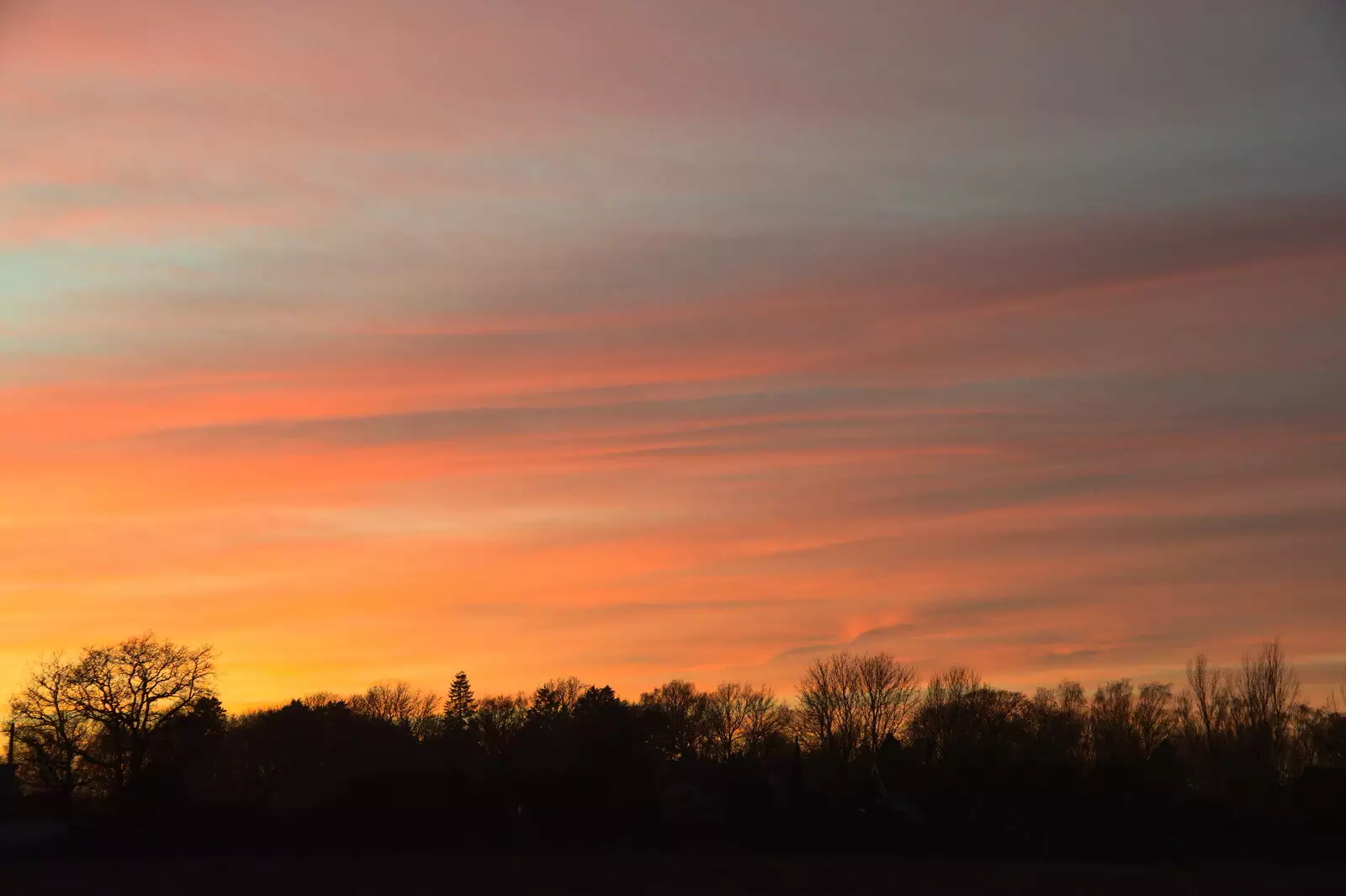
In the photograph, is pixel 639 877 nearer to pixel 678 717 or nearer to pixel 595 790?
pixel 595 790

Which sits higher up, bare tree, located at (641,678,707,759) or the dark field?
bare tree, located at (641,678,707,759)

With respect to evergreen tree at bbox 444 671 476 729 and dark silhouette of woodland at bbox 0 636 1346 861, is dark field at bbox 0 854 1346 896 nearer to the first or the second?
dark silhouette of woodland at bbox 0 636 1346 861

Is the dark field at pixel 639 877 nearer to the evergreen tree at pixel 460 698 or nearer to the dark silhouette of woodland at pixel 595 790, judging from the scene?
the dark silhouette of woodland at pixel 595 790

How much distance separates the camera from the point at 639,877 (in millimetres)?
56156

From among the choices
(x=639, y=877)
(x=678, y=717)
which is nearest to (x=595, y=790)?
(x=639, y=877)

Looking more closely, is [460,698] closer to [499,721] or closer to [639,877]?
[499,721]

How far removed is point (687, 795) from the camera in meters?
68.4

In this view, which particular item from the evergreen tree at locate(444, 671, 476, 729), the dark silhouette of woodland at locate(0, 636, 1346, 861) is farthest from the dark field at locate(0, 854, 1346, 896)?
the evergreen tree at locate(444, 671, 476, 729)

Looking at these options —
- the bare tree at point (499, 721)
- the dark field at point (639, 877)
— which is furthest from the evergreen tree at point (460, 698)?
the dark field at point (639, 877)

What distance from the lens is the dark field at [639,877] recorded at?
53.2 metres

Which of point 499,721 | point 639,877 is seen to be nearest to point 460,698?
point 499,721

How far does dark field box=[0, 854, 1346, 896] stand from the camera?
53219 mm

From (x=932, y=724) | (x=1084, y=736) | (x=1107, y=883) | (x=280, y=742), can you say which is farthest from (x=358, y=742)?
(x=1084, y=736)

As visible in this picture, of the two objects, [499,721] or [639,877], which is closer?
[639,877]
